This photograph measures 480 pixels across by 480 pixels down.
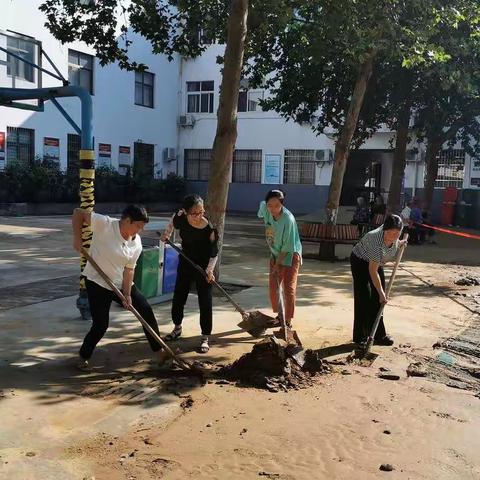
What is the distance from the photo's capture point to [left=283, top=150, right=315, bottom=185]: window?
29562mm

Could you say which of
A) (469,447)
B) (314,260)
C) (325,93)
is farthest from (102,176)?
(469,447)

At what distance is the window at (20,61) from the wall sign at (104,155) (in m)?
5.02

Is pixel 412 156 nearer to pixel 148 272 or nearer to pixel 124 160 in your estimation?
pixel 124 160

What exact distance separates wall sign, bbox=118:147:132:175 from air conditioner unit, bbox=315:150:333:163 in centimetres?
884

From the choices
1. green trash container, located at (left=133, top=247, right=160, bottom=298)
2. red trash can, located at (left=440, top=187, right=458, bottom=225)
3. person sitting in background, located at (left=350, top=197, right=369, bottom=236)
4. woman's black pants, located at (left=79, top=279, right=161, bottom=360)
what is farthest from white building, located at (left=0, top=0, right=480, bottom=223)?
woman's black pants, located at (left=79, top=279, right=161, bottom=360)

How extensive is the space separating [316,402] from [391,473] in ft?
3.83

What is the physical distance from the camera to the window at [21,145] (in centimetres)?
2397

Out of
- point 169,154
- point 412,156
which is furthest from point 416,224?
point 169,154

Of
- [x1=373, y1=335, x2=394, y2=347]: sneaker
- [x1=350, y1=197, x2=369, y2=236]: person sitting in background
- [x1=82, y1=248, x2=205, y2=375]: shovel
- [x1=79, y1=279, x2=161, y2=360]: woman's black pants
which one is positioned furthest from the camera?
[x1=350, y1=197, x2=369, y2=236]: person sitting in background

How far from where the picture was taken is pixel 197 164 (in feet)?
106

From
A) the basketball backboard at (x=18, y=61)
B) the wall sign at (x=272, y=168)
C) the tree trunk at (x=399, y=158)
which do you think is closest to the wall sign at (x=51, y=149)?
the basketball backboard at (x=18, y=61)

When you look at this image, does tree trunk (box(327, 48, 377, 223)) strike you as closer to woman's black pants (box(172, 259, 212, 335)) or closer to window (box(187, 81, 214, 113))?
woman's black pants (box(172, 259, 212, 335))

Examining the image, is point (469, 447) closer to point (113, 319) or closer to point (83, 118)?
point (113, 319)

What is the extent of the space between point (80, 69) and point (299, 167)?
433 inches
